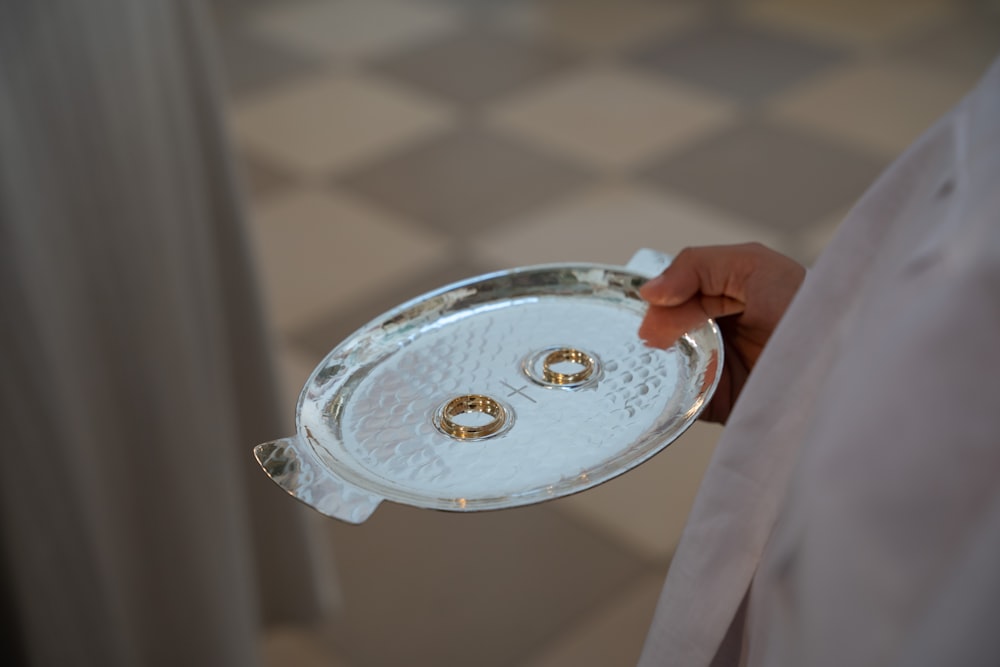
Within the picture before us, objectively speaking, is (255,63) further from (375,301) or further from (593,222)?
(593,222)

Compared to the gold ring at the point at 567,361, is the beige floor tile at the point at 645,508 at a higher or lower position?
lower

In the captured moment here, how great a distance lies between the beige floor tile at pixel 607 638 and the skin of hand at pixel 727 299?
0.68 meters

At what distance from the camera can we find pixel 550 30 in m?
2.55

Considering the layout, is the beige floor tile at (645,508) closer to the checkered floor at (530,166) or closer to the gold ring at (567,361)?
the checkered floor at (530,166)

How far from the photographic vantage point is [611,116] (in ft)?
7.06

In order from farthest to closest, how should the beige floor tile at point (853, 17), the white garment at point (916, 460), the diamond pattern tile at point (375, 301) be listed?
the beige floor tile at point (853, 17) → the diamond pattern tile at point (375, 301) → the white garment at point (916, 460)

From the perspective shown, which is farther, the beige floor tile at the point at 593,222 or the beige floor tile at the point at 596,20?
the beige floor tile at the point at 596,20

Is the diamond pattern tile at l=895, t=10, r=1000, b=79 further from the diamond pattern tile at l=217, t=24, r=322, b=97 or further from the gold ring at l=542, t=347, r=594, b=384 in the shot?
the gold ring at l=542, t=347, r=594, b=384

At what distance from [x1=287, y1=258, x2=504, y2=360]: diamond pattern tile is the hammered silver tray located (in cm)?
107

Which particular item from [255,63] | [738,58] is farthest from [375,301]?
[738,58]

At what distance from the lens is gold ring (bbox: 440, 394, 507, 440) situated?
1.25 feet

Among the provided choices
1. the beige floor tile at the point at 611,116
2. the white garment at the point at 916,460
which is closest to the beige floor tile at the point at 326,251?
the beige floor tile at the point at 611,116

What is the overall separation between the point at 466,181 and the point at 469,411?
160 cm

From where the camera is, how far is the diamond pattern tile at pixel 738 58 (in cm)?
227
